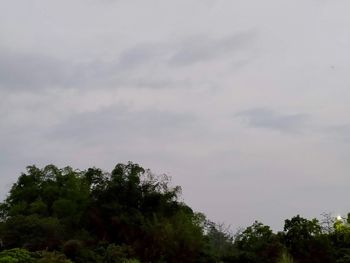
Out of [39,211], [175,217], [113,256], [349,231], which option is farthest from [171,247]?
[349,231]

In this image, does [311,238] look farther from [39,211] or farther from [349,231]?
[39,211]

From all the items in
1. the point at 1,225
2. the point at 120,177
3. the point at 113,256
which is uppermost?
the point at 120,177

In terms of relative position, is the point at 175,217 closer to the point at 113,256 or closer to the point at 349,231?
the point at 113,256

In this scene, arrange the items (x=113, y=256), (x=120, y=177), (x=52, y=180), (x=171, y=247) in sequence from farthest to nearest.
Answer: (x=52, y=180)
(x=120, y=177)
(x=171, y=247)
(x=113, y=256)

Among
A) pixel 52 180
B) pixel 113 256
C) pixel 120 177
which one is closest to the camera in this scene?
pixel 113 256

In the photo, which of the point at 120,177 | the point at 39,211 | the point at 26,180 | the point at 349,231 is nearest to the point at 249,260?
the point at 349,231

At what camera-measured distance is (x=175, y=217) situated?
31.5 m

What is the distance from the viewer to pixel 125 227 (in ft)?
101

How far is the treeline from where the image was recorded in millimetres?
29469

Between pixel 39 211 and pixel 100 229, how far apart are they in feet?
14.3

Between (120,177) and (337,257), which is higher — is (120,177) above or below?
above

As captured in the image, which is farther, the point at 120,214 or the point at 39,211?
the point at 39,211

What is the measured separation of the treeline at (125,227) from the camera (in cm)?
2947

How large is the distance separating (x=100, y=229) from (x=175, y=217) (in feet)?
13.8
